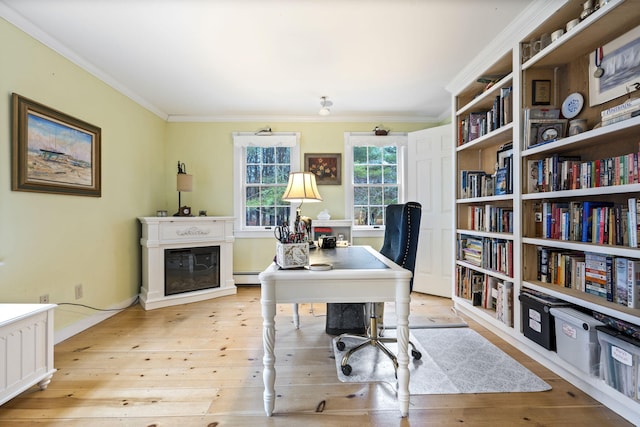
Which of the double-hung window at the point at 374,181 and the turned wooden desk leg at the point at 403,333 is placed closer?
the turned wooden desk leg at the point at 403,333

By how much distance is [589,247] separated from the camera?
1633 millimetres

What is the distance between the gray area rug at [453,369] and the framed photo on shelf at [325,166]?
2407mm

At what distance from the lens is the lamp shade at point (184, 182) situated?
144 inches

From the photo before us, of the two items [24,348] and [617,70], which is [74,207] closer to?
[24,348]

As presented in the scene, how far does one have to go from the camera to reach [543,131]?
6.77 ft

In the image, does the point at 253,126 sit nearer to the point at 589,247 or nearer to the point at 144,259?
the point at 144,259

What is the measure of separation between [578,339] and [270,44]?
2.96 metres

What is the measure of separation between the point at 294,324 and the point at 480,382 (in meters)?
1.56

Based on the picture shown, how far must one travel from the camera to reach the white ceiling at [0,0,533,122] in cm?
195

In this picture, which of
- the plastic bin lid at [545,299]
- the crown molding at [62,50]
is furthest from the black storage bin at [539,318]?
the crown molding at [62,50]

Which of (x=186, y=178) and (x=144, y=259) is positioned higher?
(x=186, y=178)

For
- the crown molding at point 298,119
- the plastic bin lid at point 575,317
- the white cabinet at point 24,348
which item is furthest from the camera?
the crown molding at point 298,119

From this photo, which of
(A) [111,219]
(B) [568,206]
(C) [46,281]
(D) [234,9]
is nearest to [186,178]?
(A) [111,219]

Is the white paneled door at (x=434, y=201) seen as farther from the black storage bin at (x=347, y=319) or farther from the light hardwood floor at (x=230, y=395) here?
the black storage bin at (x=347, y=319)
